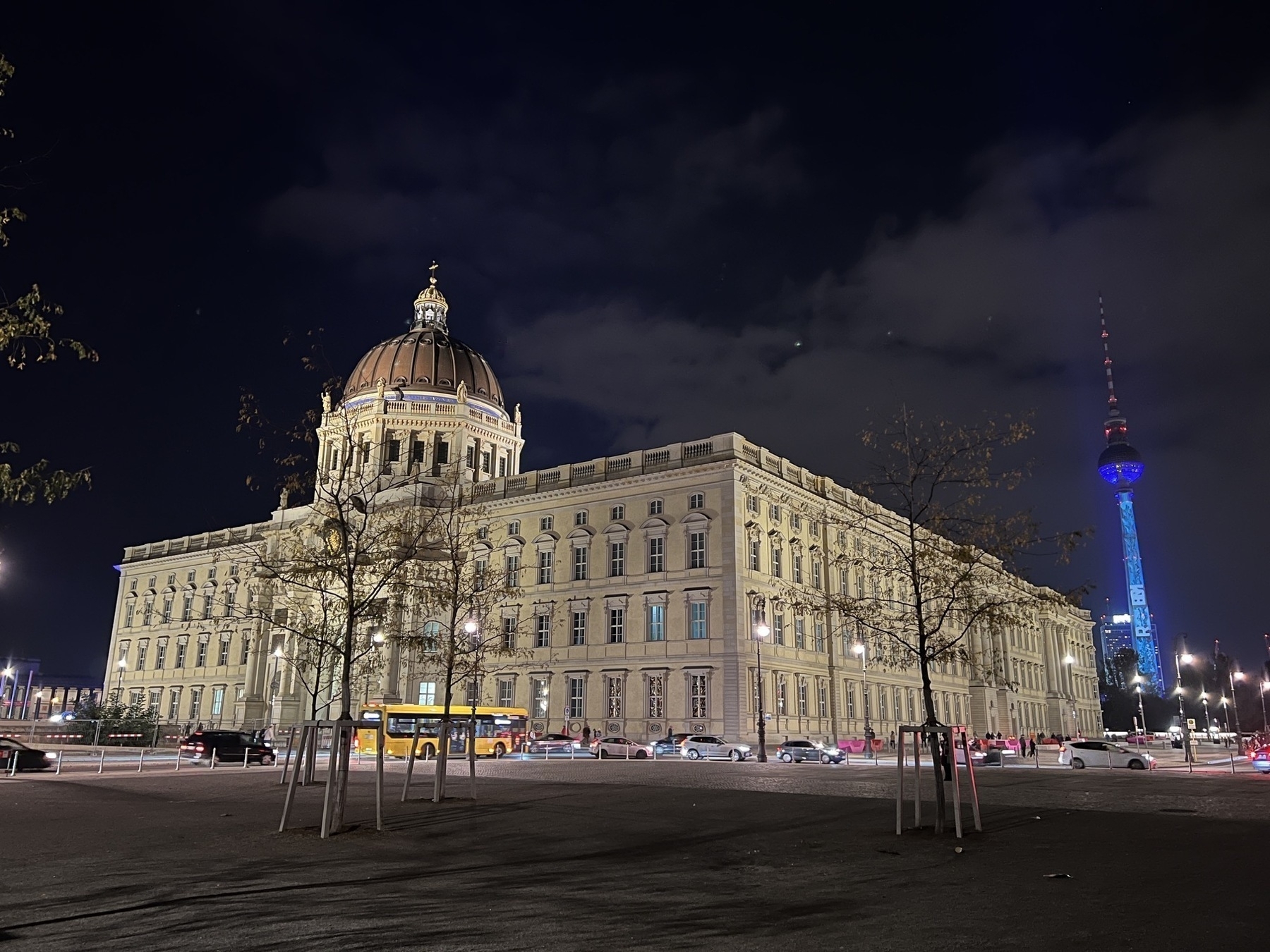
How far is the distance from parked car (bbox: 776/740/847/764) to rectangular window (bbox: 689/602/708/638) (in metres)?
9.71

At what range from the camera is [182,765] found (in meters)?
42.2

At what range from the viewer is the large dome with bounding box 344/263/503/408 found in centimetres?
9044

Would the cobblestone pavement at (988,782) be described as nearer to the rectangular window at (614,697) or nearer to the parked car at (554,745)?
the parked car at (554,745)

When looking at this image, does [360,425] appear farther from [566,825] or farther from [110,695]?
[566,825]

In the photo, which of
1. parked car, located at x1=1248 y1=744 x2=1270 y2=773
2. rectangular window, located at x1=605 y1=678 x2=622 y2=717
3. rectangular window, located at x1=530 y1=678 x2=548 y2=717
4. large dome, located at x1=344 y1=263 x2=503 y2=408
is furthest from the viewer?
large dome, located at x1=344 y1=263 x2=503 y2=408

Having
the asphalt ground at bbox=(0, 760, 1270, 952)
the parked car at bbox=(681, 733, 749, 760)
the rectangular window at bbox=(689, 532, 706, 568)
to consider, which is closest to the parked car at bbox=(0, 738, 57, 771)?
the asphalt ground at bbox=(0, 760, 1270, 952)

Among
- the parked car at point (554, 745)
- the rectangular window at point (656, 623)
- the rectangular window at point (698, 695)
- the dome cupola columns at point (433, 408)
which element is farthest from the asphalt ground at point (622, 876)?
the dome cupola columns at point (433, 408)

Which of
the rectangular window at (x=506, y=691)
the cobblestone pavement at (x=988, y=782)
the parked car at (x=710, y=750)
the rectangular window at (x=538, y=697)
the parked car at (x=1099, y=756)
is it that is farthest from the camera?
the rectangular window at (x=506, y=691)

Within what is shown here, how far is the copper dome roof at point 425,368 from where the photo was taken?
90.6 metres

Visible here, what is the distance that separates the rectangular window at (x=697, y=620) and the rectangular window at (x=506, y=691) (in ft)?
48.0

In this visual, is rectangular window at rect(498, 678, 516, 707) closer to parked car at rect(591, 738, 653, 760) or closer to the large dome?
parked car at rect(591, 738, 653, 760)

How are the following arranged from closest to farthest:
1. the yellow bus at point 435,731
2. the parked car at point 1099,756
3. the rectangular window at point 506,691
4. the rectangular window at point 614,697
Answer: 1. the parked car at point 1099,756
2. the yellow bus at point 435,731
3. the rectangular window at point 614,697
4. the rectangular window at point 506,691

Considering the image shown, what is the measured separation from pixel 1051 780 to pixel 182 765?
3508cm

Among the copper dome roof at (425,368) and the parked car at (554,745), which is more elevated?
the copper dome roof at (425,368)
